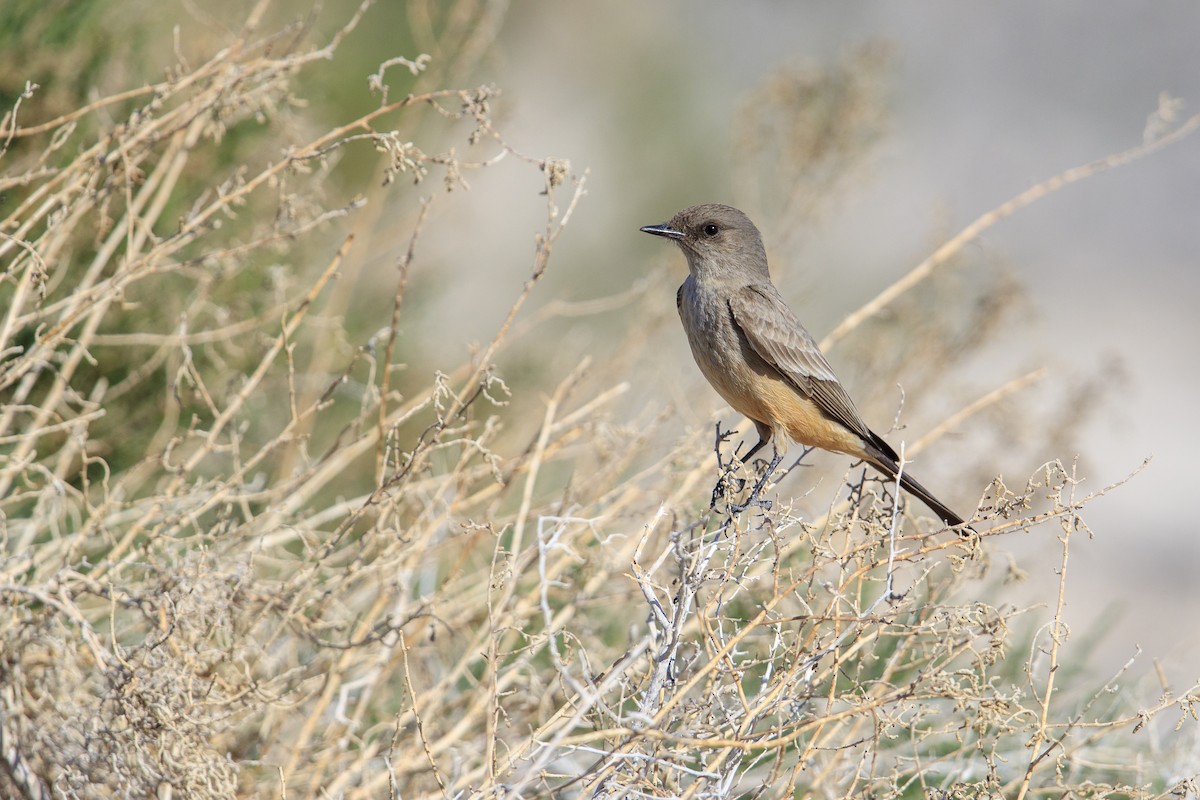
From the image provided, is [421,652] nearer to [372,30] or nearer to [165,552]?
[165,552]

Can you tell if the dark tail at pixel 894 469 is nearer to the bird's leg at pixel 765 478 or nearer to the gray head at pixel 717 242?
the bird's leg at pixel 765 478

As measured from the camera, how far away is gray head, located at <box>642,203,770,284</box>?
434 centimetres

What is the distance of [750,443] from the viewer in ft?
18.6

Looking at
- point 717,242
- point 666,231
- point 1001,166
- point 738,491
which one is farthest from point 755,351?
point 1001,166

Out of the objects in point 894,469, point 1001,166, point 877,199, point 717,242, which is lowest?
point 894,469

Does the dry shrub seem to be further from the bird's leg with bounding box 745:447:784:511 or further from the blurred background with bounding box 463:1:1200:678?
the blurred background with bounding box 463:1:1200:678

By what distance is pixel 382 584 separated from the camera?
11.0ft

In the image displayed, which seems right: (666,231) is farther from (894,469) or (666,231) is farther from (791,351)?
(894,469)

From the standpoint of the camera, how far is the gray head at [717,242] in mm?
4340

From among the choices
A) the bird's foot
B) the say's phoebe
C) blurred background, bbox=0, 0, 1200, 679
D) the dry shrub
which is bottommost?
the dry shrub

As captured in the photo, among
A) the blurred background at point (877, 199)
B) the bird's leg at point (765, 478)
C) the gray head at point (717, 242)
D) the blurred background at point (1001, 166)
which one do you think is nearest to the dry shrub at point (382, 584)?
the bird's leg at point (765, 478)

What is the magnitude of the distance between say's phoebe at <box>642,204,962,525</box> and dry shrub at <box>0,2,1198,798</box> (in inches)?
12.5

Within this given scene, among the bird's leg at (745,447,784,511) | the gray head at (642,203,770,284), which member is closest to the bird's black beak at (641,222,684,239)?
the gray head at (642,203,770,284)

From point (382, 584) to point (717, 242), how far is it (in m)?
1.79
